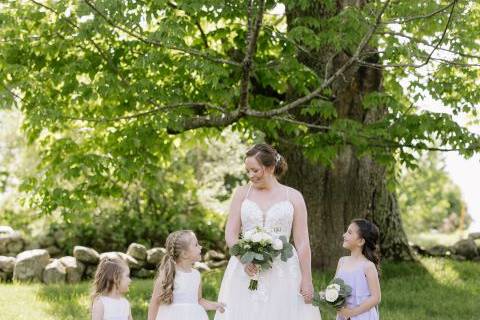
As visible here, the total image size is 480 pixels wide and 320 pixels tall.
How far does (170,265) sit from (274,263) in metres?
0.88

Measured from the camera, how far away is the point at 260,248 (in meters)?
6.16

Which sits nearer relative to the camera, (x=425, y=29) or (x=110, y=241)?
(x=425, y=29)

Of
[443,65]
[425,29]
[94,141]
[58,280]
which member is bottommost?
[58,280]

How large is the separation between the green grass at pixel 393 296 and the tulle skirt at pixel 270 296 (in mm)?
4071

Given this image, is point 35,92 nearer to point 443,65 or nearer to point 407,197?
point 443,65

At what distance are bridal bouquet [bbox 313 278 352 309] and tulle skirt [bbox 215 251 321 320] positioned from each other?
0.79ft

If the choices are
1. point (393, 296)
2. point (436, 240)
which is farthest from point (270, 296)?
point (436, 240)

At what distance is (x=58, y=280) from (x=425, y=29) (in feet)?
25.8

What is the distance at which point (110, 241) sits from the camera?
17.6 meters

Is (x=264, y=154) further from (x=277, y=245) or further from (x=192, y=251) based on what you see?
(x=192, y=251)

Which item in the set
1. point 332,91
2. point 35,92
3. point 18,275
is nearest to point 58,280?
point 18,275

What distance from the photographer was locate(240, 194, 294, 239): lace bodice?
6.40m

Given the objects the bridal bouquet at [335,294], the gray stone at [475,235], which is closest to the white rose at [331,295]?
the bridal bouquet at [335,294]

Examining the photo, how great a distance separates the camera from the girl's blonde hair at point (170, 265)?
6.37 m
